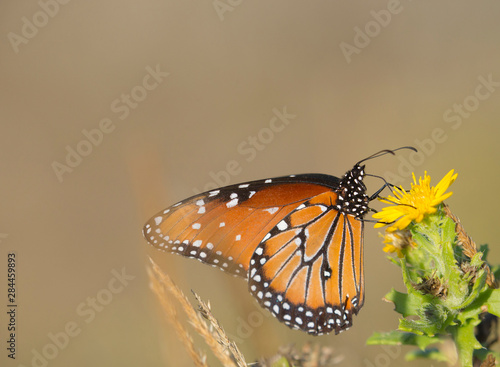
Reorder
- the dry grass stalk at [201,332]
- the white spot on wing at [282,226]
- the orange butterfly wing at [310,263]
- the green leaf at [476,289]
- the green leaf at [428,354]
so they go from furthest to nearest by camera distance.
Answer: the white spot on wing at [282,226] < the orange butterfly wing at [310,263] < the green leaf at [428,354] < the green leaf at [476,289] < the dry grass stalk at [201,332]

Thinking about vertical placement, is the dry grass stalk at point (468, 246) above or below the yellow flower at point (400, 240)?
below

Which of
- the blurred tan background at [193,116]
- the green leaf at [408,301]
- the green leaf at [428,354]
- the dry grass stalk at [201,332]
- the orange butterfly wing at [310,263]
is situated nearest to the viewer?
the dry grass stalk at [201,332]

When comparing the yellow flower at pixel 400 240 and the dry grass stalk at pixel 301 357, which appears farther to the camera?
the yellow flower at pixel 400 240

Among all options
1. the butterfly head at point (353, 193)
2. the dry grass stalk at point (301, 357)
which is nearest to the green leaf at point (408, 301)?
the dry grass stalk at point (301, 357)

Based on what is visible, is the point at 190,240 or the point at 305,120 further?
the point at 305,120

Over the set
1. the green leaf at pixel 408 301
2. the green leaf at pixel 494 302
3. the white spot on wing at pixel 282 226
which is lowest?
the green leaf at pixel 494 302

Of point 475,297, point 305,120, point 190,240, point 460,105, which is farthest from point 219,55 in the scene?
point 475,297

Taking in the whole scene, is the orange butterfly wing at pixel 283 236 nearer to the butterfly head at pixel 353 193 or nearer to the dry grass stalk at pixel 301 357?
the butterfly head at pixel 353 193

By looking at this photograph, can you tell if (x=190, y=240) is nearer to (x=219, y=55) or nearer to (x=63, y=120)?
(x=63, y=120)
